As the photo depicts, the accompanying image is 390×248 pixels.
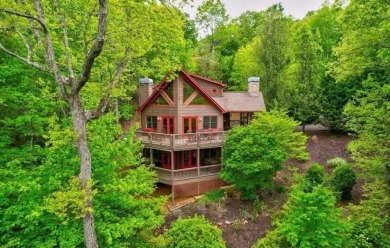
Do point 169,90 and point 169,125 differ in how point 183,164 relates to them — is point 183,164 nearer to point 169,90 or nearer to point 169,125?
point 169,125

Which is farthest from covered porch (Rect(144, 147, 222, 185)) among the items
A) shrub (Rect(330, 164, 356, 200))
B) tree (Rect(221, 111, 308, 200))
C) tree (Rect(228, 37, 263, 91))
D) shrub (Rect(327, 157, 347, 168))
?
tree (Rect(228, 37, 263, 91))

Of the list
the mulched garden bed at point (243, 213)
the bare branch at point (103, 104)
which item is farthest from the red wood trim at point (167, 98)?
the bare branch at point (103, 104)

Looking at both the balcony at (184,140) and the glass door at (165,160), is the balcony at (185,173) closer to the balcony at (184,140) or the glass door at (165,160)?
the balcony at (184,140)

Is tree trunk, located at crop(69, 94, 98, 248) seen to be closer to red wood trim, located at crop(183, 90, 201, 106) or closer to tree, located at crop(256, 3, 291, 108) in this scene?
red wood trim, located at crop(183, 90, 201, 106)

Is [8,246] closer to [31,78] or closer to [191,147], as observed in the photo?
[31,78]

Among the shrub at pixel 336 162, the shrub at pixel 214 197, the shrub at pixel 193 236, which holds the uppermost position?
the shrub at pixel 336 162

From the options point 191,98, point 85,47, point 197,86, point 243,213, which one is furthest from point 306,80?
point 85,47
